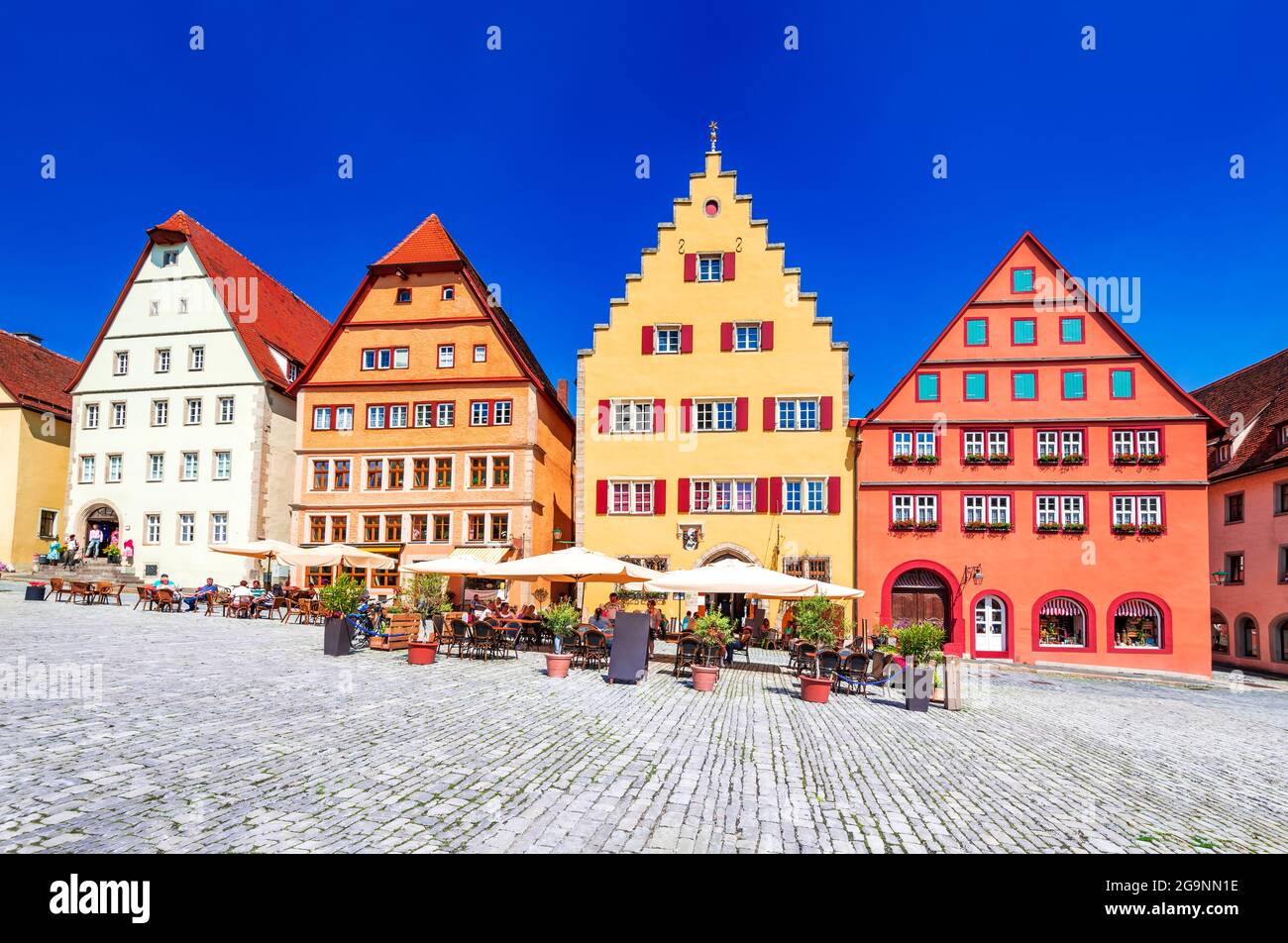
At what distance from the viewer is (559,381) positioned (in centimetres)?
4266

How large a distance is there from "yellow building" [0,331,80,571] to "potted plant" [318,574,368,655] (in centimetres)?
2831

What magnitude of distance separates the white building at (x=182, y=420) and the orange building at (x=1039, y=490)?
25536mm

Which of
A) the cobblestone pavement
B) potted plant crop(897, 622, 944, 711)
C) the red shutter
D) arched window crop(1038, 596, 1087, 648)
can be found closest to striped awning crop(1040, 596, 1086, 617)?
arched window crop(1038, 596, 1087, 648)

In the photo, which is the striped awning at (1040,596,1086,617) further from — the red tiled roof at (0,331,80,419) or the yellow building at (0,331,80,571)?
the red tiled roof at (0,331,80,419)

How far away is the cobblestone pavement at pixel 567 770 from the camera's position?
18.0 feet

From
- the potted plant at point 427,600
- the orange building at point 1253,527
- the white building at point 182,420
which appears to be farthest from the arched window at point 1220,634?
the white building at point 182,420

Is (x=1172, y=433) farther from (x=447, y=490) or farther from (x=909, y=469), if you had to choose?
(x=447, y=490)

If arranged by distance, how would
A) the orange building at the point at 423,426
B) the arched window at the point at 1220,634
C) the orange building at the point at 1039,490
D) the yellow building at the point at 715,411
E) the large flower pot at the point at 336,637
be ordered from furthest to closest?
the arched window at the point at 1220,634 < the orange building at the point at 423,426 < the yellow building at the point at 715,411 < the orange building at the point at 1039,490 < the large flower pot at the point at 336,637

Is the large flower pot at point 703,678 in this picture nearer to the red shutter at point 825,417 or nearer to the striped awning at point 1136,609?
the red shutter at point 825,417

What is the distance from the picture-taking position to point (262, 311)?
36906 mm
